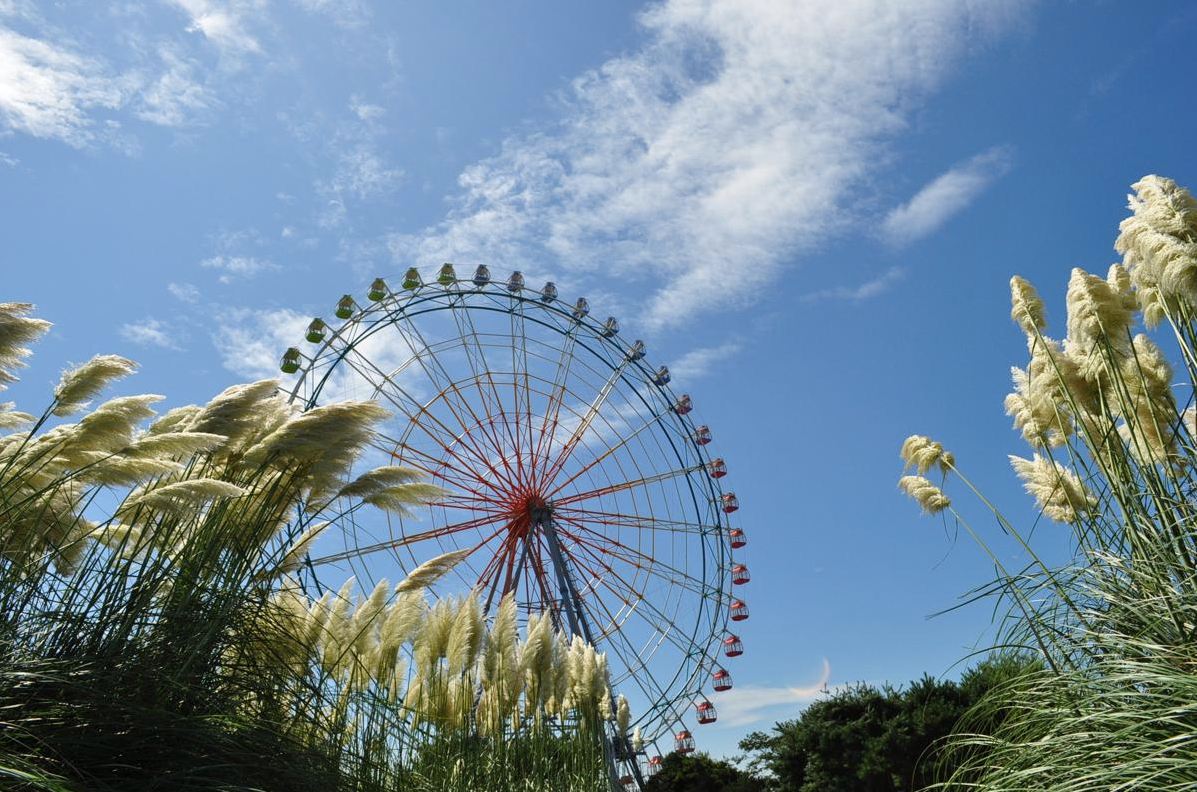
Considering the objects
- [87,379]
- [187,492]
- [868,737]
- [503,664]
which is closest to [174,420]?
[87,379]

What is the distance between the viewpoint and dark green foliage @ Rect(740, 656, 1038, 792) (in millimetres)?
9977

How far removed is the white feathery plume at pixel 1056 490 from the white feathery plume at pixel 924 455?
469 mm

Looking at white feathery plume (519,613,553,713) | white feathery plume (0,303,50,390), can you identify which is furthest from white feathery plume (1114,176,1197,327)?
white feathery plume (0,303,50,390)

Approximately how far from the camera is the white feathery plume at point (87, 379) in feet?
13.4

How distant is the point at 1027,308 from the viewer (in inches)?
197

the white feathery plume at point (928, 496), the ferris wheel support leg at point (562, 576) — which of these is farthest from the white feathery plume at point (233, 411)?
the ferris wheel support leg at point (562, 576)

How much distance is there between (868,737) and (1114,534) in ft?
22.0

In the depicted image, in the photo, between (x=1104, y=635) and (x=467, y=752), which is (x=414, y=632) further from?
(x=1104, y=635)

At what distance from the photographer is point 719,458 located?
20.1 meters

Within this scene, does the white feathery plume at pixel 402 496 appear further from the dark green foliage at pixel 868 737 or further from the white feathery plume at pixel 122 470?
the dark green foliage at pixel 868 737

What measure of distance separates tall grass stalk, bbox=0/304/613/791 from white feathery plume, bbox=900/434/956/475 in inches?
96.9

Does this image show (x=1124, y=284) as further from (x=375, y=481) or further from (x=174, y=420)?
(x=174, y=420)

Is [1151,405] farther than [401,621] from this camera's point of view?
No

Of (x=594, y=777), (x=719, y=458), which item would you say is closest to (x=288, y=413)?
(x=594, y=777)
